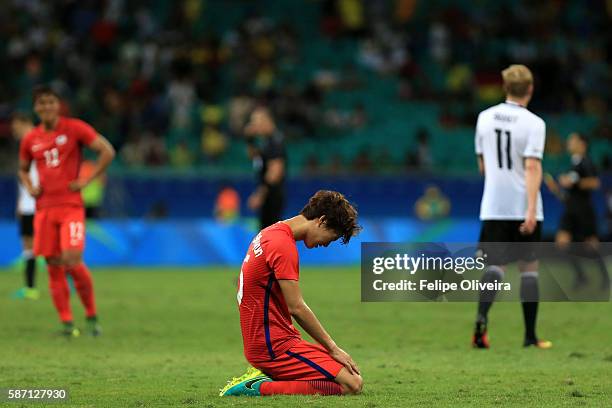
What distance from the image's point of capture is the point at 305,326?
25.2 ft

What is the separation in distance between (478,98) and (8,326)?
19.2m

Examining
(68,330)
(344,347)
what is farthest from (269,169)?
(344,347)

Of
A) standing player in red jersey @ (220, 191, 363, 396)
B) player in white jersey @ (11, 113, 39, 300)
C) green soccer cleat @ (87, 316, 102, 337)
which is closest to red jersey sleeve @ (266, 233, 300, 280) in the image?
standing player in red jersey @ (220, 191, 363, 396)

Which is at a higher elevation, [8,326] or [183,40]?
[183,40]

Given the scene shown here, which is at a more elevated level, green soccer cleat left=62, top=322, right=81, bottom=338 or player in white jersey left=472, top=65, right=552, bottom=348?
player in white jersey left=472, top=65, right=552, bottom=348

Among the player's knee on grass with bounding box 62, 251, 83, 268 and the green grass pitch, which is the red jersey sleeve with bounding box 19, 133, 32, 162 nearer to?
the player's knee on grass with bounding box 62, 251, 83, 268

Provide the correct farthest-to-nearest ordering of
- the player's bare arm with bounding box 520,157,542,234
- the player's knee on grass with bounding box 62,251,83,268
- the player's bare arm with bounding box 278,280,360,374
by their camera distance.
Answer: the player's knee on grass with bounding box 62,251,83,268, the player's bare arm with bounding box 520,157,542,234, the player's bare arm with bounding box 278,280,360,374

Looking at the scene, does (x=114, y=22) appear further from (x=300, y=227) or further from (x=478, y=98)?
(x=300, y=227)

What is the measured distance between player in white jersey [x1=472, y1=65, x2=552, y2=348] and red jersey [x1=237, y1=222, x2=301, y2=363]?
327cm

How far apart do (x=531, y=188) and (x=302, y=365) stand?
355cm

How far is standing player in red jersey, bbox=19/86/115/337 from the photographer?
11711 mm

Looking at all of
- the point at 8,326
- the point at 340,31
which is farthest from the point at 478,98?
the point at 8,326

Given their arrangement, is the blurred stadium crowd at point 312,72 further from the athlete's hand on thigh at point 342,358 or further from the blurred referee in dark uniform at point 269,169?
the athlete's hand on thigh at point 342,358

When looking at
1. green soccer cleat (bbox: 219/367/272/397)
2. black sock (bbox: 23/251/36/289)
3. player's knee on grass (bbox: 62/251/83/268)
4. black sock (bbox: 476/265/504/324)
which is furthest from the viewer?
black sock (bbox: 23/251/36/289)
